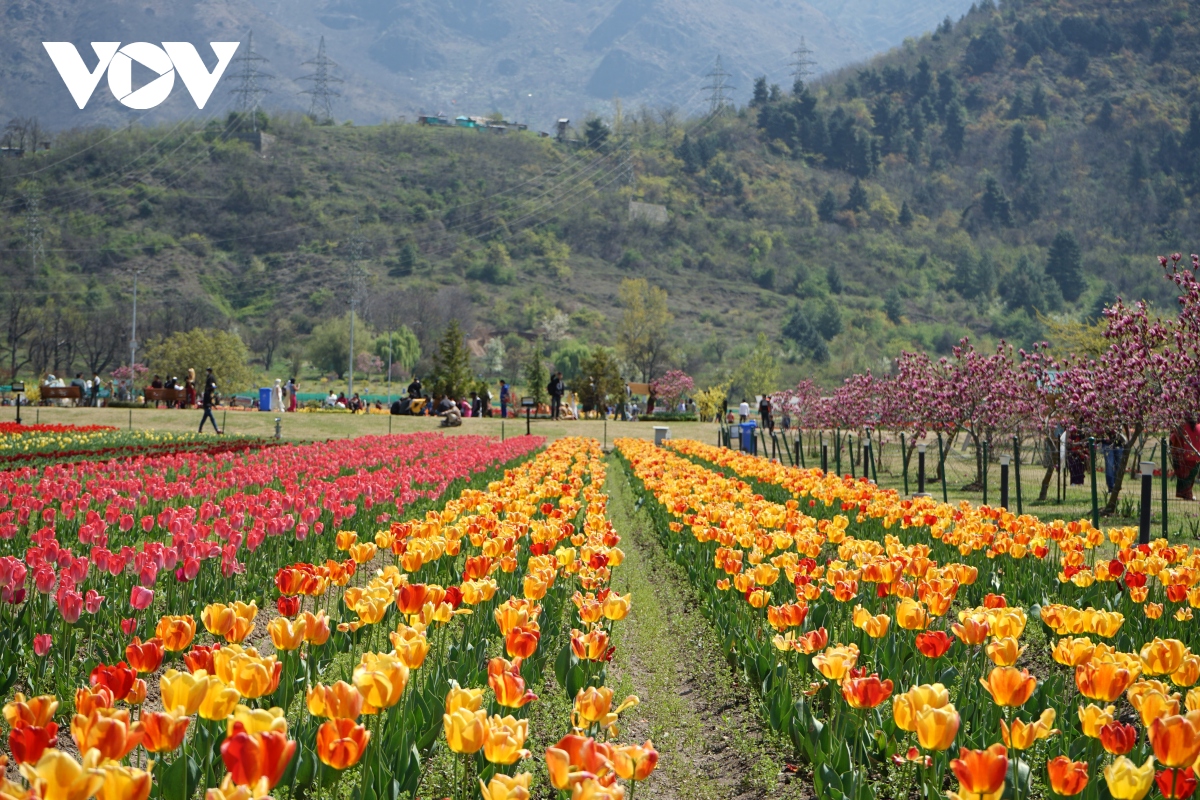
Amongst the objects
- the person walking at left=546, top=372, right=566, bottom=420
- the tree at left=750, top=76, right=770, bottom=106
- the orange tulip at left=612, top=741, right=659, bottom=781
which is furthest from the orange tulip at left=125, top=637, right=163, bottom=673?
the tree at left=750, top=76, right=770, bottom=106

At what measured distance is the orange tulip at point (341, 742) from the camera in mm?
2365

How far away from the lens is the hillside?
95250mm

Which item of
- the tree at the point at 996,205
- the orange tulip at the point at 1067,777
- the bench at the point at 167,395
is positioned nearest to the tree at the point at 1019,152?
the tree at the point at 996,205

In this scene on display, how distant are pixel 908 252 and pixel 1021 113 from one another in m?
40.1

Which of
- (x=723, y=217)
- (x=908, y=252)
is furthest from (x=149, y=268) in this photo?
(x=908, y=252)

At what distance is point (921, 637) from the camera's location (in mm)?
3537

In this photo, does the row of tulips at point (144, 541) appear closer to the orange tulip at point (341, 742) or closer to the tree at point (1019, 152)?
the orange tulip at point (341, 742)

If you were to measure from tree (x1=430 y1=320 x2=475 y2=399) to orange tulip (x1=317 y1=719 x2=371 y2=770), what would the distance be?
36.5 meters

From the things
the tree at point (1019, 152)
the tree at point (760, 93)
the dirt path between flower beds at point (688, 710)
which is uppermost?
the tree at point (760, 93)

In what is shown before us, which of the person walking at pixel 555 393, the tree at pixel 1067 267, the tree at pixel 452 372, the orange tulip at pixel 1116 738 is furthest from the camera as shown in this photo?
the tree at pixel 1067 267

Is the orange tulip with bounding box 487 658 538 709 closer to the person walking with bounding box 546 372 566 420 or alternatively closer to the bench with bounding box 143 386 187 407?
the person walking with bounding box 546 372 566 420

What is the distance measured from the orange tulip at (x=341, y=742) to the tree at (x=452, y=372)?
36548mm

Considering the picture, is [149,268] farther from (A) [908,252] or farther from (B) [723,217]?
(A) [908,252]

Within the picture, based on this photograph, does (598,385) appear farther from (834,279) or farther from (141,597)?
(834,279)
